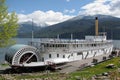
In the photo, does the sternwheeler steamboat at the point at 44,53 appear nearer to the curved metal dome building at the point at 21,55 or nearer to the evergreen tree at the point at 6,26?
the curved metal dome building at the point at 21,55

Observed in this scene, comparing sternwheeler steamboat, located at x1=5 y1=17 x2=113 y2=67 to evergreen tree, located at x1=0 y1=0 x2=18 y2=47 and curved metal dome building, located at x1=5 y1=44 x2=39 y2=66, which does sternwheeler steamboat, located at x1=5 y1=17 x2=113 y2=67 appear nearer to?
curved metal dome building, located at x1=5 y1=44 x2=39 y2=66

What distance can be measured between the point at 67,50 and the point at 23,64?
1101 cm

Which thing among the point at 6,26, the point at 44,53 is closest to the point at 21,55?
the point at 44,53

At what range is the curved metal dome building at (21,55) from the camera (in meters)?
45.4

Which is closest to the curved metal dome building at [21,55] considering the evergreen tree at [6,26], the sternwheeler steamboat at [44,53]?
the sternwheeler steamboat at [44,53]

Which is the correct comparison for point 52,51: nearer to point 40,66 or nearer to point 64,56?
point 64,56

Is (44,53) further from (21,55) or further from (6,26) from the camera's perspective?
(6,26)

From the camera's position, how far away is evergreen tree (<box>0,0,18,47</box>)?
3320cm

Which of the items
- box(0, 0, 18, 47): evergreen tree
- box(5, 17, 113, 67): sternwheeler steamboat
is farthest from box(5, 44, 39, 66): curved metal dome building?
box(0, 0, 18, 47): evergreen tree

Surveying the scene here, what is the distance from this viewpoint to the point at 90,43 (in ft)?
203

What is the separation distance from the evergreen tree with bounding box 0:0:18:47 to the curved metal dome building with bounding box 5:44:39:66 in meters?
11.0

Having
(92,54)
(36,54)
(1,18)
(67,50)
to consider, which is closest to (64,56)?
(67,50)

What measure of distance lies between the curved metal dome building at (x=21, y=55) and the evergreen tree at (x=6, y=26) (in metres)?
11.0

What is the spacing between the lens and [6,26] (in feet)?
109
